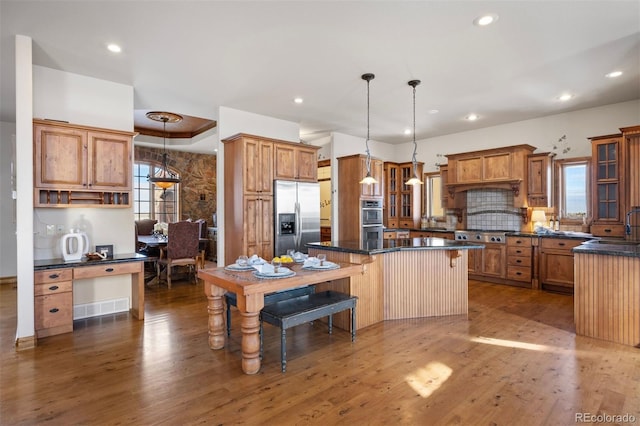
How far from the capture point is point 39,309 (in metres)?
3.36

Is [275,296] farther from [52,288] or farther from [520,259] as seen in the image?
[520,259]

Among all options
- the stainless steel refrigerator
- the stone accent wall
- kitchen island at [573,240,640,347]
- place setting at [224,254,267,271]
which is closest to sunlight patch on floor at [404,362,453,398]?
place setting at [224,254,267,271]

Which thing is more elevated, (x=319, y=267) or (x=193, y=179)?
(x=193, y=179)

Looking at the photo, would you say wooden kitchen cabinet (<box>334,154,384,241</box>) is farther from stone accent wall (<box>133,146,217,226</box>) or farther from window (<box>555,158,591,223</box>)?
stone accent wall (<box>133,146,217,226</box>)

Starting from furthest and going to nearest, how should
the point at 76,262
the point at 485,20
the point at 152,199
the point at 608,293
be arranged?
1. the point at 152,199
2. the point at 76,262
3. the point at 608,293
4. the point at 485,20

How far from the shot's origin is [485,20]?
290 centimetres

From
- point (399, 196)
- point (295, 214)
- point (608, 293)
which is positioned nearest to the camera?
point (608, 293)

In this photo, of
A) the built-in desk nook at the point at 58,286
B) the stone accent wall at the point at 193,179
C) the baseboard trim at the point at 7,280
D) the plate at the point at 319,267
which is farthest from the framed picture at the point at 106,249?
the stone accent wall at the point at 193,179

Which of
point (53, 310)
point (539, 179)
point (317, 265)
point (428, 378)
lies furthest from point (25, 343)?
point (539, 179)

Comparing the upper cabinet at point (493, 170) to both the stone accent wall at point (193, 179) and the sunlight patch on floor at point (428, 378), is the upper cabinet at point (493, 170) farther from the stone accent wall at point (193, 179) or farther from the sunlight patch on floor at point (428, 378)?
the stone accent wall at point (193, 179)

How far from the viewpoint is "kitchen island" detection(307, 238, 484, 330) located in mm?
3607

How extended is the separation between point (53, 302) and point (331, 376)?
2977 millimetres

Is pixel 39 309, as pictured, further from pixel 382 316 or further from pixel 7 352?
pixel 382 316

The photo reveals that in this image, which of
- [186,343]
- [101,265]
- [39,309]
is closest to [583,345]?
[186,343]
